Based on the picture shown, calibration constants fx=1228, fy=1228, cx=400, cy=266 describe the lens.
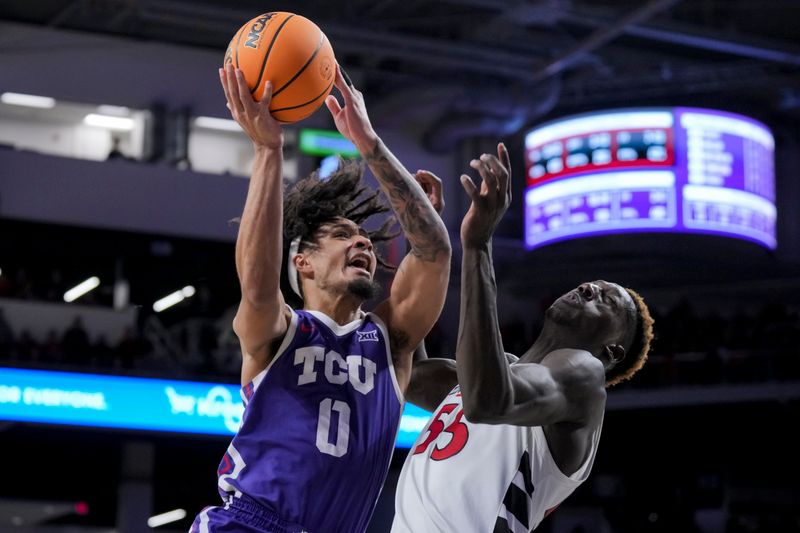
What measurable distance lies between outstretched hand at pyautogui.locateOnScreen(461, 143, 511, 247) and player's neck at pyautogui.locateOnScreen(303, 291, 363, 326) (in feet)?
2.09

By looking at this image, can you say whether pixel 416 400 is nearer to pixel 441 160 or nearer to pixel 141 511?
pixel 141 511

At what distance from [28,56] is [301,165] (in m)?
4.39

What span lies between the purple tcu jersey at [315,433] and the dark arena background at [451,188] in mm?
11914

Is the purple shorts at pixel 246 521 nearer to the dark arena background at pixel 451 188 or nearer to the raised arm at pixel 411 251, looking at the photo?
the raised arm at pixel 411 251

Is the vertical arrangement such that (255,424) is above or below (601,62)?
below

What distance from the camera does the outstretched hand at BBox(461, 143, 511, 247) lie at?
373 centimetres

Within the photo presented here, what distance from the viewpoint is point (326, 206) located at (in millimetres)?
4461

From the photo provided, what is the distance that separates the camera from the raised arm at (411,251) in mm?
4145

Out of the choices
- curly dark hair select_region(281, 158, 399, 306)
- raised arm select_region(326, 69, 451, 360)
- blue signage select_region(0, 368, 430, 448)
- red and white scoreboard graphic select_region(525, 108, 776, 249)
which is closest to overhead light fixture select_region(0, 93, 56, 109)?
blue signage select_region(0, 368, 430, 448)

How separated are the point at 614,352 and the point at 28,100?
15.4 m

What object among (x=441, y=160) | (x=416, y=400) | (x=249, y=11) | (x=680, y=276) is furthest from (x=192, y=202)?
(x=416, y=400)

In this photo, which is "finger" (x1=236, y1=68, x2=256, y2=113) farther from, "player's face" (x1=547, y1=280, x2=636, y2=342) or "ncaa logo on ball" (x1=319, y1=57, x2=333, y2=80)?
"player's face" (x1=547, y1=280, x2=636, y2=342)

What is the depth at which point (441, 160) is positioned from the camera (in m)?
21.1

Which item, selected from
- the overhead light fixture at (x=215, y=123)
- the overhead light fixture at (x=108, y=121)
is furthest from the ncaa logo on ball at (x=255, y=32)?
the overhead light fixture at (x=108, y=121)
